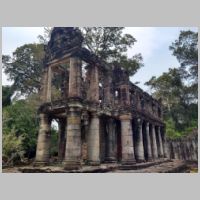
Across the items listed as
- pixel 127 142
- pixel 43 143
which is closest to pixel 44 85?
pixel 43 143

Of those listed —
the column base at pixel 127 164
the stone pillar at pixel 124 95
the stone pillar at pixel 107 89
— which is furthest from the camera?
the stone pillar at pixel 124 95

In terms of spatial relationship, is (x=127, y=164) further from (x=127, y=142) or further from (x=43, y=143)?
(x=43, y=143)

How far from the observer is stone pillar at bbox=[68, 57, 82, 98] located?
14.0 m

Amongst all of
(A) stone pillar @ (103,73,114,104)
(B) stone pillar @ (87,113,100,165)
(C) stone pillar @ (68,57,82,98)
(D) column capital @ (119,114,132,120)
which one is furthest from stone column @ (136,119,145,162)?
(C) stone pillar @ (68,57,82,98)

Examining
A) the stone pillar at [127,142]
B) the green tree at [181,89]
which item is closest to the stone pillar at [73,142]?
the stone pillar at [127,142]

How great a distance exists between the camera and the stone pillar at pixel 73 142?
1241 centimetres

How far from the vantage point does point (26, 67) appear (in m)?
28.5

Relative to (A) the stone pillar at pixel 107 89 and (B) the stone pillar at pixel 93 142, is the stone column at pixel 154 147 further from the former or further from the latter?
(B) the stone pillar at pixel 93 142

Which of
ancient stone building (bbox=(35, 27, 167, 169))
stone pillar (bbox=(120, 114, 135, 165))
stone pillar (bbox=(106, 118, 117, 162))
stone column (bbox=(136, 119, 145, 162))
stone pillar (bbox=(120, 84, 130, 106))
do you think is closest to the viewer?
ancient stone building (bbox=(35, 27, 167, 169))

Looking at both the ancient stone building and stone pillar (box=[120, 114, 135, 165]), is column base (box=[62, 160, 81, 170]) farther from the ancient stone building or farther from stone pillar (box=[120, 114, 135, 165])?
stone pillar (box=[120, 114, 135, 165])

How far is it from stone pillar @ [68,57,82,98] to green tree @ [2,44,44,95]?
14908 mm

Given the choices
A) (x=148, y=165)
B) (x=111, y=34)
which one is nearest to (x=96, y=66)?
(x=148, y=165)

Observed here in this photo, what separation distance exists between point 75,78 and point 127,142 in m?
6.46

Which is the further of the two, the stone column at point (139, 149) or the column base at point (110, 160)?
the stone column at point (139, 149)
